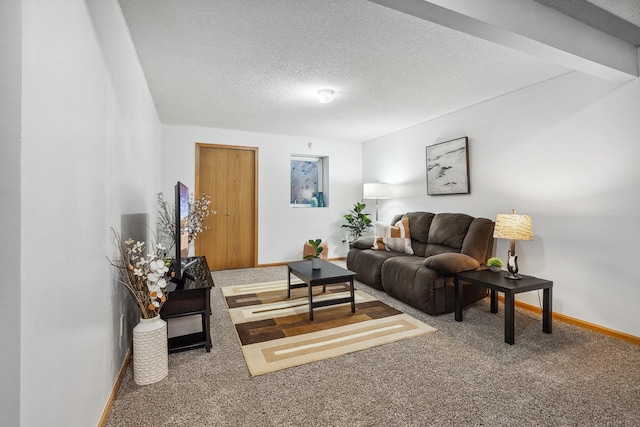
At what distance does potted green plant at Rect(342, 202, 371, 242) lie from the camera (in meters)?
5.77

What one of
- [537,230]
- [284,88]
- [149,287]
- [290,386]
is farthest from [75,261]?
[537,230]

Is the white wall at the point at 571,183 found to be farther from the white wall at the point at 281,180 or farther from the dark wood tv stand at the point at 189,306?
the dark wood tv stand at the point at 189,306

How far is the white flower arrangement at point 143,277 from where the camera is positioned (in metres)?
1.88

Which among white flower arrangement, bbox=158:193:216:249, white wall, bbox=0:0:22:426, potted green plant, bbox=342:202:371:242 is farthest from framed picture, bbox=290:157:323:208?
white wall, bbox=0:0:22:426

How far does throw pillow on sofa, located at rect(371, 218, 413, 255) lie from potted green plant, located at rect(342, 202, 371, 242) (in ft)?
4.24

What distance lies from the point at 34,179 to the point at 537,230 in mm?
3933

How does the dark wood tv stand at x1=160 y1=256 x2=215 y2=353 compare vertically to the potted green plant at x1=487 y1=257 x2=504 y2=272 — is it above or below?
below

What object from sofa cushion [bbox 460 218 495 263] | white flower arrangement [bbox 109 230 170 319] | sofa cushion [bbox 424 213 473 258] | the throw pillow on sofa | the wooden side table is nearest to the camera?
white flower arrangement [bbox 109 230 170 319]

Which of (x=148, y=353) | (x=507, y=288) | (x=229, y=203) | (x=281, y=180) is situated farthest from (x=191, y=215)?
(x=507, y=288)

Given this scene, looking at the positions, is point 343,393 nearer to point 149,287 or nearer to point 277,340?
point 277,340

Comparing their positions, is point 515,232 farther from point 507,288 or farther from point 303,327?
point 303,327

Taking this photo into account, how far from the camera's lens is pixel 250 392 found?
6.00 ft

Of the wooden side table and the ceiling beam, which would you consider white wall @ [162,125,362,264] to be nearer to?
the wooden side table

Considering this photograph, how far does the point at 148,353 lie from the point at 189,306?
446 millimetres
